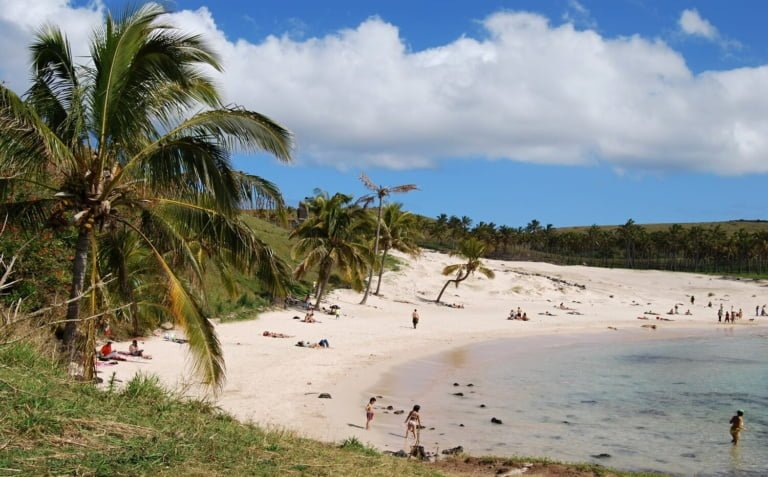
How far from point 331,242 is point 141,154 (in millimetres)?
24916

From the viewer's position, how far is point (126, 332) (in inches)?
826

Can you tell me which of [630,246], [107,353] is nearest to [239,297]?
[107,353]

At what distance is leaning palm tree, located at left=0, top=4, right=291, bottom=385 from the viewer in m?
8.92

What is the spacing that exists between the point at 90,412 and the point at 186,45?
554 cm

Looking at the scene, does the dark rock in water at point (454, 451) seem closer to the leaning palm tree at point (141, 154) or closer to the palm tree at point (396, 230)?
the leaning palm tree at point (141, 154)

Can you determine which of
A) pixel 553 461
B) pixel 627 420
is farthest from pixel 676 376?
pixel 553 461

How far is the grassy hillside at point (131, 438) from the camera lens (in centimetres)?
522

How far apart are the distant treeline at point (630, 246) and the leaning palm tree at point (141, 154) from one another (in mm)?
79141

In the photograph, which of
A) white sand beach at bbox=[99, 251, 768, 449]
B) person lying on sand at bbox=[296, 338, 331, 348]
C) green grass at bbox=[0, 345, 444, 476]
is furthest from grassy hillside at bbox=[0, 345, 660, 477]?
person lying on sand at bbox=[296, 338, 331, 348]

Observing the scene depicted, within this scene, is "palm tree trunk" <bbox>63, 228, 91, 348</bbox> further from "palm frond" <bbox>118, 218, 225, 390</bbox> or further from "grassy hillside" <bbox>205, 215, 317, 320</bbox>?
"grassy hillside" <bbox>205, 215, 317, 320</bbox>

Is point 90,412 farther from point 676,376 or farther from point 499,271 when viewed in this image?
point 499,271

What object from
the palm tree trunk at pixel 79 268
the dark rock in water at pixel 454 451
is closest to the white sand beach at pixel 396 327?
the dark rock in water at pixel 454 451

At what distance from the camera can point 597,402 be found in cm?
1955

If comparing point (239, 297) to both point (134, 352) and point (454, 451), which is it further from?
point (454, 451)
